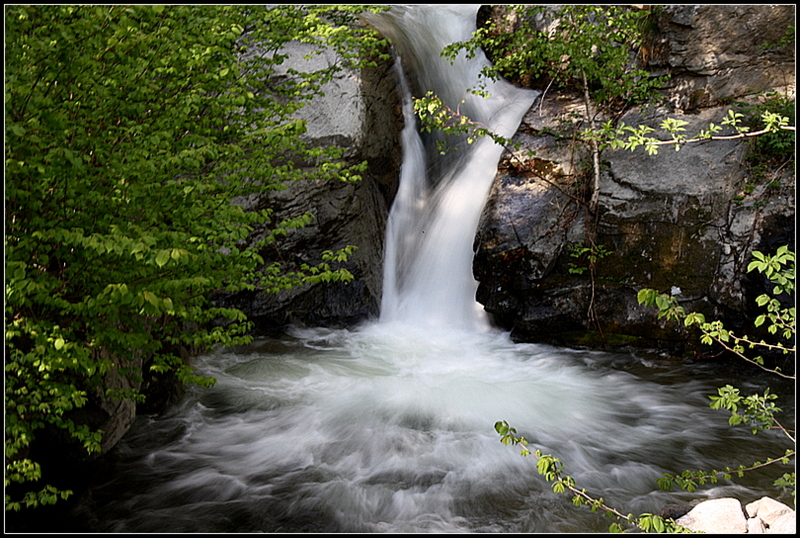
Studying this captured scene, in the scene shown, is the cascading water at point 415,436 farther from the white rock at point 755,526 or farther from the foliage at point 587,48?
the foliage at point 587,48

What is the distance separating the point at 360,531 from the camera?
12.6 ft

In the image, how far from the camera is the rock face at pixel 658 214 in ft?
23.4

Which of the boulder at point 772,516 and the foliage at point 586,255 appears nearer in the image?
the boulder at point 772,516

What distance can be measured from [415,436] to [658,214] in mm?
4938

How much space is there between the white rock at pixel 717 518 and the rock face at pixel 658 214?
430cm

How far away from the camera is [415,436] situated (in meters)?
5.22

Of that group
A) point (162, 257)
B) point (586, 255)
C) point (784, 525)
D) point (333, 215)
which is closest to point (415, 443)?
point (784, 525)

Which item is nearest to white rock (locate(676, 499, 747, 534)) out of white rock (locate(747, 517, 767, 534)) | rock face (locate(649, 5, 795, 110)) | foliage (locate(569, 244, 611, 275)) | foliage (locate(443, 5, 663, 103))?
white rock (locate(747, 517, 767, 534))

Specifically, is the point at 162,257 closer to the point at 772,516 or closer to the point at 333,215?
the point at 772,516

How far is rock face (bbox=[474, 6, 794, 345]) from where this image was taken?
7129mm

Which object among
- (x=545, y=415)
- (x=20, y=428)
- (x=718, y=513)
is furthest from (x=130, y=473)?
(x=718, y=513)

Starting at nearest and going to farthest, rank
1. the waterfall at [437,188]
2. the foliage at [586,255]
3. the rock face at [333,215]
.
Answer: the foliage at [586,255]
the rock face at [333,215]
the waterfall at [437,188]

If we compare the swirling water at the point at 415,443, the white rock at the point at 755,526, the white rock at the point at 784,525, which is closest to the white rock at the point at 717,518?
the white rock at the point at 755,526

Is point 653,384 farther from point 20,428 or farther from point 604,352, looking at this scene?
point 20,428
